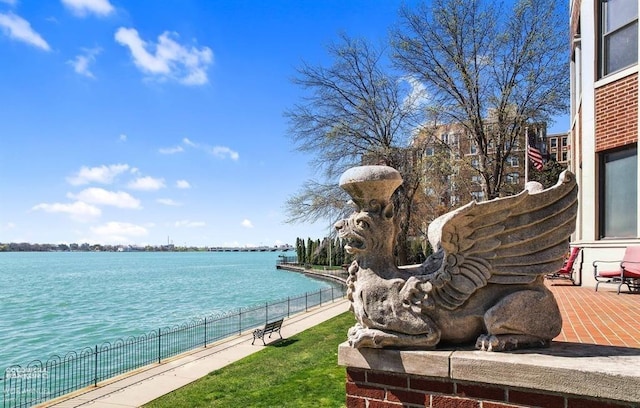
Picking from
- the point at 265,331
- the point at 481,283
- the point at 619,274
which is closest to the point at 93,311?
the point at 265,331

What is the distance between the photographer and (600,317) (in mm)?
7086

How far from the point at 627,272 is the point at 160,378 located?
11358 millimetres

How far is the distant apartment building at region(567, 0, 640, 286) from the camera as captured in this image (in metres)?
11.3

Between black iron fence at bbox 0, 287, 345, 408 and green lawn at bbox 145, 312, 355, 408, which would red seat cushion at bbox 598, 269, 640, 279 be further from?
black iron fence at bbox 0, 287, 345, 408

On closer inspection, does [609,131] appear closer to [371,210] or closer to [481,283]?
[481,283]

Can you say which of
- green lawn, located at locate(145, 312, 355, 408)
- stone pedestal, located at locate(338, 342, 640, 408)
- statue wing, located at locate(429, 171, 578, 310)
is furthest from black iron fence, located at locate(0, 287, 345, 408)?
statue wing, located at locate(429, 171, 578, 310)

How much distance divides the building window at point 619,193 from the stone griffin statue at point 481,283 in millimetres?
9623

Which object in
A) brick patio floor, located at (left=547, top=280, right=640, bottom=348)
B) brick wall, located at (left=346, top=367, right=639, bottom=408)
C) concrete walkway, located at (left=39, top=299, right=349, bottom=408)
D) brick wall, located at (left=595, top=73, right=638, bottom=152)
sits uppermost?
brick wall, located at (left=595, top=73, right=638, bottom=152)

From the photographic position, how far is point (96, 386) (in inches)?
432

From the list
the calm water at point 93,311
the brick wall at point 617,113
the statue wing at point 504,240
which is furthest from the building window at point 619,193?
the calm water at point 93,311

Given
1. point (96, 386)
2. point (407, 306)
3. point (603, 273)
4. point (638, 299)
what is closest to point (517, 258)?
point (407, 306)

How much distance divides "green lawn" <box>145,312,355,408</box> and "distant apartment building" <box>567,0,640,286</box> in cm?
775

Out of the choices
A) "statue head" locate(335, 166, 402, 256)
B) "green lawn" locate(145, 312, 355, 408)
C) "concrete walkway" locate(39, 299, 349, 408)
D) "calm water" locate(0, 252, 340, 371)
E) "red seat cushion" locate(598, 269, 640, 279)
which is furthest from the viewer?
"calm water" locate(0, 252, 340, 371)

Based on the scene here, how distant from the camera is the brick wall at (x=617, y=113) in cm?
1111
